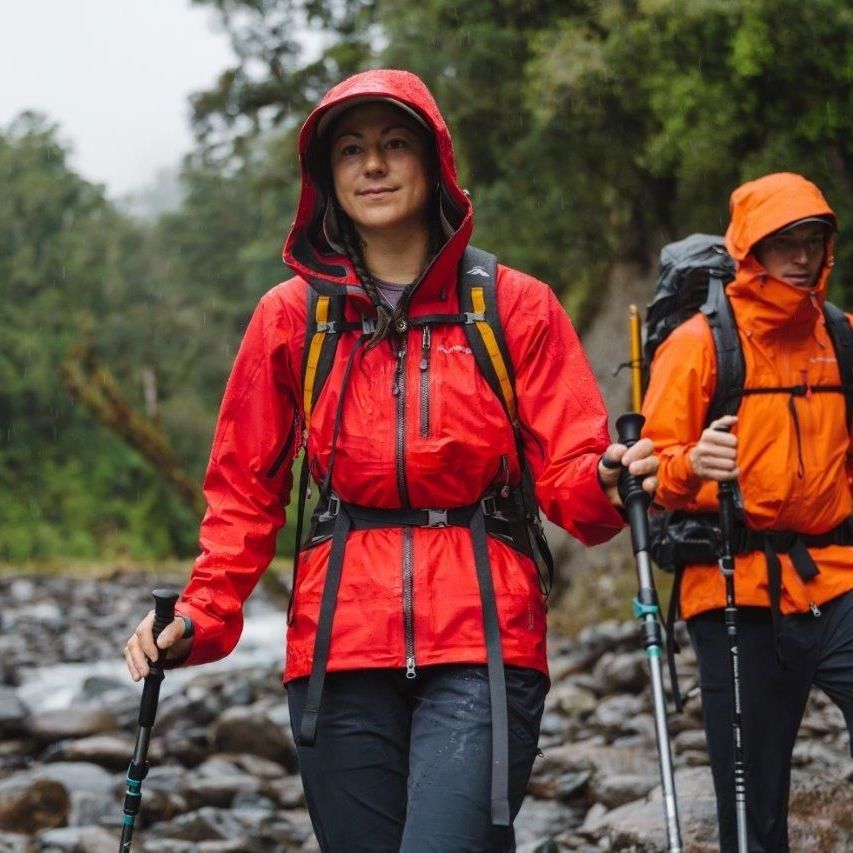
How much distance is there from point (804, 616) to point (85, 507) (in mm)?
62606

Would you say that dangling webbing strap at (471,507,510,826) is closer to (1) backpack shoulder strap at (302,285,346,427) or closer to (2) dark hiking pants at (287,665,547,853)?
(2) dark hiking pants at (287,665,547,853)

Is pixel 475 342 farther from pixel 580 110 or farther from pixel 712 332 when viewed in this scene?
pixel 580 110

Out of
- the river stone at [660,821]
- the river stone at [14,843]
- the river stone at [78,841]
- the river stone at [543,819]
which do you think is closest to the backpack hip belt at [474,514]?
the river stone at [660,821]

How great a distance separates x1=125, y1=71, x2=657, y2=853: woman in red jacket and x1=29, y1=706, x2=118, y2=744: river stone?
407 inches

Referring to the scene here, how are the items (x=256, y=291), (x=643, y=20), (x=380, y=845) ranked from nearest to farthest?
Result: (x=380, y=845) → (x=643, y=20) → (x=256, y=291)

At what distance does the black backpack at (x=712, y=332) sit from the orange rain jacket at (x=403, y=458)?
1261 mm

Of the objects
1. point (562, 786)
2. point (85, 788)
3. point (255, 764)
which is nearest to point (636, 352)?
point (562, 786)

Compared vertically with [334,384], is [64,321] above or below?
above

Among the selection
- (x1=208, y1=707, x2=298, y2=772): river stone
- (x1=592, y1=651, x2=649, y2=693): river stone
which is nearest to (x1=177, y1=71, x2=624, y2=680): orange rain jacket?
(x1=208, y1=707, x2=298, y2=772): river stone

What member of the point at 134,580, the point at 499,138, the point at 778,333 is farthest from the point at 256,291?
the point at 778,333

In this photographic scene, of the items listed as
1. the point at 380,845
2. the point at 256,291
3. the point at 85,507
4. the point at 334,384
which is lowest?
the point at 380,845

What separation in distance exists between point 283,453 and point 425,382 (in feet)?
1.82

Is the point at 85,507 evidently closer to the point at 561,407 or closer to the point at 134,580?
the point at 134,580

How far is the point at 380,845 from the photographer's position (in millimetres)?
3352
